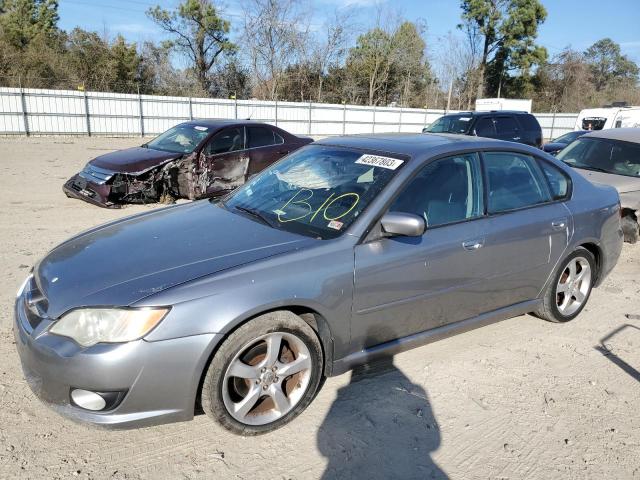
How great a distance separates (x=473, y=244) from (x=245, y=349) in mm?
1744

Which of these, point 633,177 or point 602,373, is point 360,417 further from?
point 633,177

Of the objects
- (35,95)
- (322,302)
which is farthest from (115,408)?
(35,95)

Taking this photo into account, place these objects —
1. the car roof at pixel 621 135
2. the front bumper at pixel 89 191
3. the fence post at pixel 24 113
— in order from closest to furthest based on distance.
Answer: the car roof at pixel 621 135 → the front bumper at pixel 89 191 → the fence post at pixel 24 113

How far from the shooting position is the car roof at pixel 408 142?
138 inches

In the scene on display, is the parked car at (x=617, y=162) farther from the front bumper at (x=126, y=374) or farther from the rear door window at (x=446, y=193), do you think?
the front bumper at (x=126, y=374)

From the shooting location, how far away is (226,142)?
902 cm

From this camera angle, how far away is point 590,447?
2.78 meters

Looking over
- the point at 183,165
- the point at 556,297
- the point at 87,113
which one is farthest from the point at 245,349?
the point at 87,113

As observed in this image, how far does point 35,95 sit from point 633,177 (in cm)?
2221

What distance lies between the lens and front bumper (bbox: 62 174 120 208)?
8.02 meters

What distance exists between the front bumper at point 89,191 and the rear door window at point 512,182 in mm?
6312

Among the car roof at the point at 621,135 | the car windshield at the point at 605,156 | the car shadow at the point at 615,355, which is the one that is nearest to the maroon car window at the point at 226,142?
the car windshield at the point at 605,156

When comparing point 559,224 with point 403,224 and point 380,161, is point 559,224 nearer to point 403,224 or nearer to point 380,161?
point 380,161

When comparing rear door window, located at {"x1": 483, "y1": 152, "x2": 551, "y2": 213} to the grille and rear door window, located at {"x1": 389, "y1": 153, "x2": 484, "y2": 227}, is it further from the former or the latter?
the grille
